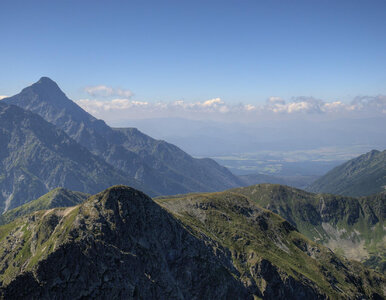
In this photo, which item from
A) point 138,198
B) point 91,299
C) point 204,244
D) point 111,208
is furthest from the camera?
point 204,244

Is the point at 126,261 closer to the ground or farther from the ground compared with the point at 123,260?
closer to the ground

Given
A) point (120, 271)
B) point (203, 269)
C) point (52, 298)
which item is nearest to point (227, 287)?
point (203, 269)

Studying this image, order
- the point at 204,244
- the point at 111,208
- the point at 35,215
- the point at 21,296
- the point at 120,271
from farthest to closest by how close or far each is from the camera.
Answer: the point at 35,215, the point at 204,244, the point at 111,208, the point at 120,271, the point at 21,296

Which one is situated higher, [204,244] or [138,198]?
[138,198]

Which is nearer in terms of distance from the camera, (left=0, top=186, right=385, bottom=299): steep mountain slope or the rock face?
the rock face

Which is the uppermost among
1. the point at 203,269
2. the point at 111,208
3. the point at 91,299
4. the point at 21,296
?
the point at 111,208

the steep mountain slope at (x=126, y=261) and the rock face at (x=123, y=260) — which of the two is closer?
the rock face at (x=123, y=260)

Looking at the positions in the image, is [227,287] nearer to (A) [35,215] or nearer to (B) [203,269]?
(B) [203,269]

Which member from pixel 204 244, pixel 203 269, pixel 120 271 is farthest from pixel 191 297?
pixel 120 271

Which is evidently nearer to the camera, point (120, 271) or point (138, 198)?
point (120, 271)

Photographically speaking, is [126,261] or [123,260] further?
[126,261]
